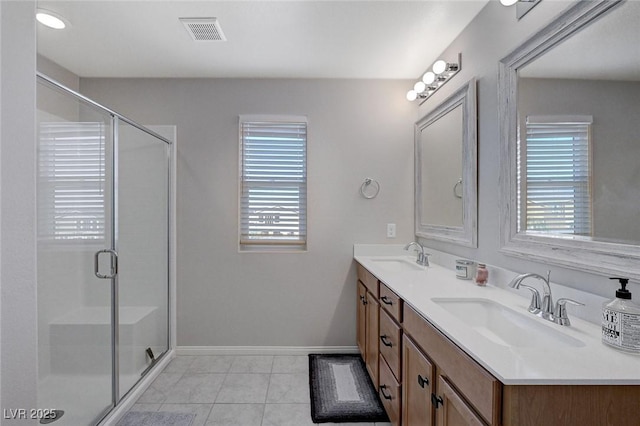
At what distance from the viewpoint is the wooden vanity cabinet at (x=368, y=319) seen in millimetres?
2047

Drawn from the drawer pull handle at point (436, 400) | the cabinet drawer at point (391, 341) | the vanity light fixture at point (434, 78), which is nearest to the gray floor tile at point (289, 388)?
the cabinet drawer at point (391, 341)

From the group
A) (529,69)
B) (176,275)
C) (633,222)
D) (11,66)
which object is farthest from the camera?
(176,275)

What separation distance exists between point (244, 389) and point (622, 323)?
7.16ft

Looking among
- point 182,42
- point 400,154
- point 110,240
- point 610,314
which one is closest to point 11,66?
point 110,240

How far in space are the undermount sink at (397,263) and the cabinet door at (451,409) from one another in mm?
1206

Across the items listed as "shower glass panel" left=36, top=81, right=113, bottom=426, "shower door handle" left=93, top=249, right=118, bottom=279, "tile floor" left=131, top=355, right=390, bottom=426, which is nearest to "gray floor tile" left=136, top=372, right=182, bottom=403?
"tile floor" left=131, top=355, right=390, bottom=426

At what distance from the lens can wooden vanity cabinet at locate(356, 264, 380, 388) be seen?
2047mm

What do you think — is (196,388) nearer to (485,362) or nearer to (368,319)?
(368,319)

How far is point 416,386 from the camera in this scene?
134 centimetres

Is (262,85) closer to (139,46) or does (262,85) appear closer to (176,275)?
(139,46)

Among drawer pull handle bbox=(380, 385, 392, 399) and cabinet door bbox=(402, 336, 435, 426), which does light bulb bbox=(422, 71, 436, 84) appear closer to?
cabinet door bbox=(402, 336, 435, 426)

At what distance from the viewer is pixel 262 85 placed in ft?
9.11

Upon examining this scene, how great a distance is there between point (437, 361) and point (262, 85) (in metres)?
2.56

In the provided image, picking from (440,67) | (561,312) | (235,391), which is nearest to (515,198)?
(561,312)
